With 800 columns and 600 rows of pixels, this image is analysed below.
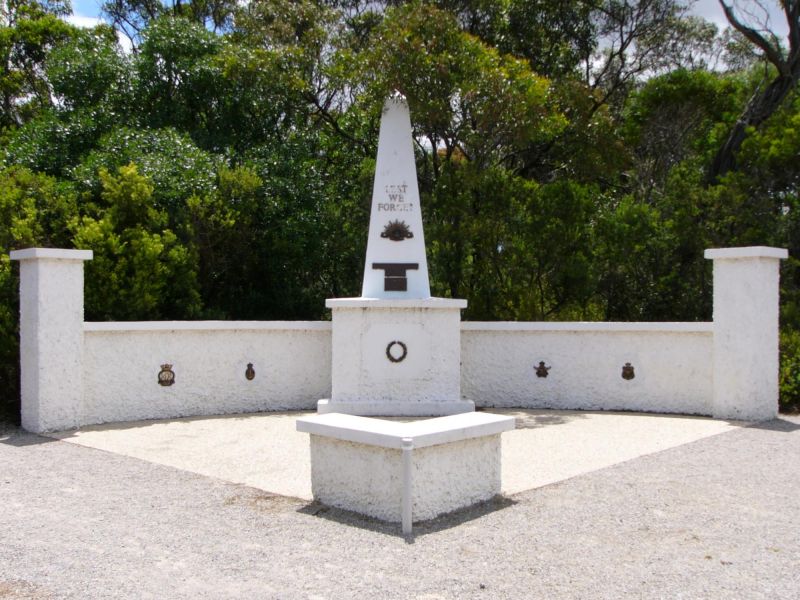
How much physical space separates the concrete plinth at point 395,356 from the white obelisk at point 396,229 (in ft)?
1.40

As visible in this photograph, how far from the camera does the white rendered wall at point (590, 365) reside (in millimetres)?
10156

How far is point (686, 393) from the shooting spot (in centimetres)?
1017

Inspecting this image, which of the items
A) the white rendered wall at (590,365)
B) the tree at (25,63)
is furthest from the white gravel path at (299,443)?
the tree at (25,63)

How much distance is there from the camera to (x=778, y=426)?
9094mm

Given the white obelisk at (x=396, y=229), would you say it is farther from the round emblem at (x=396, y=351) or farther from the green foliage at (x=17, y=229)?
the green foliage at (x=17, y=229)

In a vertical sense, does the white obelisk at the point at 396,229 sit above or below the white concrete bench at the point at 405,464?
above

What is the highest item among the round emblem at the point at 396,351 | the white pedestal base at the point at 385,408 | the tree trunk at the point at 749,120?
the tree trunk at the point at 749,120

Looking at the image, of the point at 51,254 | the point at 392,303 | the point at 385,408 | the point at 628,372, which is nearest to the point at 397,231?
the point at 392,303

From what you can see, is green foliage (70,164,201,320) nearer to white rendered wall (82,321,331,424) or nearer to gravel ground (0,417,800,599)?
white rendered wall (82,321,331,424)

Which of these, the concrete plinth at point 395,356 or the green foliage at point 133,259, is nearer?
the concrete plinth at point 395,356

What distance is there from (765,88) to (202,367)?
44.4 ft

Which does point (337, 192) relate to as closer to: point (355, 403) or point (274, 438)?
point (355, 403)

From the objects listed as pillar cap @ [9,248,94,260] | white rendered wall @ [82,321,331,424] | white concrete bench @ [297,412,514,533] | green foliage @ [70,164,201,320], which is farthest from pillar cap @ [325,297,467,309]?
white concrete bench @ [297,412,514,533]

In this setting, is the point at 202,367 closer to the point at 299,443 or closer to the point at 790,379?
the point at 299,443
